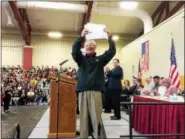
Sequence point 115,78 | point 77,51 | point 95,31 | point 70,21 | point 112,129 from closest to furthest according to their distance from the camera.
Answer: point 95,31 → point 77,51 → point 112,129 → point 115,78 → point 70,21

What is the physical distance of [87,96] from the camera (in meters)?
1.86

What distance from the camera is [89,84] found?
1854 millimetres

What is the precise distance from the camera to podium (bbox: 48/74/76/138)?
2980mm

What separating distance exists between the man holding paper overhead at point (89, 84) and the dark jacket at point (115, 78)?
1641mm

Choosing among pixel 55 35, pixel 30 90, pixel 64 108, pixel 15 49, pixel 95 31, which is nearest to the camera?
pixel 95 31

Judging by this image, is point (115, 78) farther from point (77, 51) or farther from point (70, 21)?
point (70, 21)

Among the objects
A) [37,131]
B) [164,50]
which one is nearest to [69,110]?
[37,131]

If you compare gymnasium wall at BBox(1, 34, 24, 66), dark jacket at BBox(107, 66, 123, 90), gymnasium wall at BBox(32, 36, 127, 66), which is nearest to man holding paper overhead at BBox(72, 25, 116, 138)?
dark jacket at BBox(107, 66, 123, 90)

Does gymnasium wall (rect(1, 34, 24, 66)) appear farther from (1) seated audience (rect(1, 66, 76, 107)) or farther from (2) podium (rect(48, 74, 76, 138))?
(2) podium (rect(48, 74, 76, 138))

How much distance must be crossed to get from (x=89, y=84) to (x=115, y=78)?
1.84 metres

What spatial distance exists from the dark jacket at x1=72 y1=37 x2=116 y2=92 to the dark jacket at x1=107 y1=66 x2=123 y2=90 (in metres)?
1.62

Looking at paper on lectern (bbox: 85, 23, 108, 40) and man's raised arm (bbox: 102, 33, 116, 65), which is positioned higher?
paper on lectern (bbox: 85, 23, 108, 40)

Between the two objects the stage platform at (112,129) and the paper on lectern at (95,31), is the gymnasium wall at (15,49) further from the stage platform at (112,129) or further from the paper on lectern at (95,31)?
the paper on lectern at (95,31)

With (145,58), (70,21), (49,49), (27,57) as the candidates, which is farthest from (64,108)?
(49,49)
